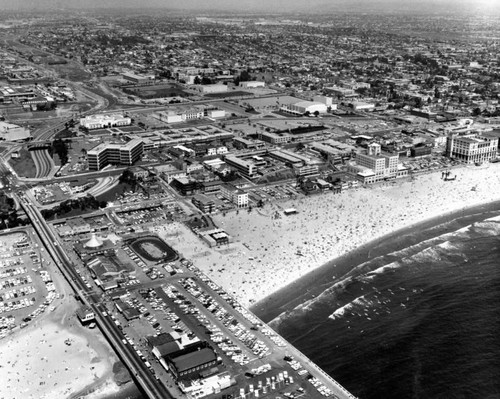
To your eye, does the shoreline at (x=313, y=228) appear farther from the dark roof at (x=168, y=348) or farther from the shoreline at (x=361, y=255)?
the dark roof at (x=168, y=348)

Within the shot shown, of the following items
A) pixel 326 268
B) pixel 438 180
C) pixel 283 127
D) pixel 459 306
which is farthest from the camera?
pixel 283 127

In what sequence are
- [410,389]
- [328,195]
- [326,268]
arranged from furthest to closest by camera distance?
[328,195]
[326,268]
[410,389]

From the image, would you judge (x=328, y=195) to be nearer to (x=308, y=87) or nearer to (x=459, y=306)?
(x=459, y=306)

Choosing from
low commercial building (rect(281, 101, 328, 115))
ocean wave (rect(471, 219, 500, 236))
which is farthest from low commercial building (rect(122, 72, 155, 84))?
ocean wave (rect(471, 219, 500, 236))

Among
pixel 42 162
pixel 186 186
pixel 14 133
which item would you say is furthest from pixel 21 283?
pixel 14 133

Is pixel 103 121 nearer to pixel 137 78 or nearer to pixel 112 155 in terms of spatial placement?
pixel 112 155

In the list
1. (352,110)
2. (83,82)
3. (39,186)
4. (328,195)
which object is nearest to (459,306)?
(328,195)

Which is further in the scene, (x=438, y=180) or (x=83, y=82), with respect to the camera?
(x=83, y=82)
